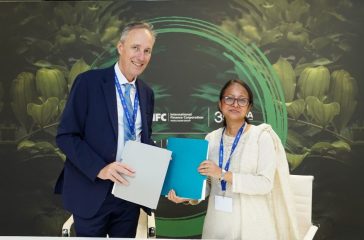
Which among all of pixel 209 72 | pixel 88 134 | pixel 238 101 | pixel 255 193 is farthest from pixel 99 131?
pixel 209 72

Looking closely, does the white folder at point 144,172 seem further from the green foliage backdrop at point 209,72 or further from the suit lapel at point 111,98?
the green foliage backdrop at point 209,72


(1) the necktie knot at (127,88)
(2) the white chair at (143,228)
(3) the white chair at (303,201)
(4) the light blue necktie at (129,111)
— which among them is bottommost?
(2) the white chair at (143,228)

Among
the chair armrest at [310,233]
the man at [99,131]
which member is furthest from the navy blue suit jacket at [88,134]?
the chair armrest at [310,233]

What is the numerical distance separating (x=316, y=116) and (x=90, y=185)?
2626 mm

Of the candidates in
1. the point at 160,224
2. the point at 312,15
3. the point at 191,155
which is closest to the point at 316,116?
the point at 312,15

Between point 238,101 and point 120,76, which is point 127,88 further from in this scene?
point 238,101

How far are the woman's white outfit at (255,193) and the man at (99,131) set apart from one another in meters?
0.54

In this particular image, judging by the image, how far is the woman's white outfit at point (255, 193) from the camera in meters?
2.31

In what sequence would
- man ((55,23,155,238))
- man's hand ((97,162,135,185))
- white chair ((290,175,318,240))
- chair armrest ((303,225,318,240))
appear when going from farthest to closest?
white chair ((290,175,318,240))
chair armrest ((303,225,318,240))
man ((55,23,155,238))
man's hand ((97,162,135,185))

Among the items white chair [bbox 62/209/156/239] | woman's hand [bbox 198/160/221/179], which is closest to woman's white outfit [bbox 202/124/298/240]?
woman's hand [bbox 198/160/221/179]

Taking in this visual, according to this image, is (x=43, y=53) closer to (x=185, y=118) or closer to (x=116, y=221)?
(x=185, y=118)

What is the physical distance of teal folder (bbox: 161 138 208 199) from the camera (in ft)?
7.34

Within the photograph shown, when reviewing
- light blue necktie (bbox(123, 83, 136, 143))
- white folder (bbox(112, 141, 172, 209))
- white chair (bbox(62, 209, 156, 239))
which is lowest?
white chair (bbox(62, 209, 156, 239))

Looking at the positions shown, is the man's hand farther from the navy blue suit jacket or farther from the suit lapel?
the suit lapel
